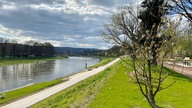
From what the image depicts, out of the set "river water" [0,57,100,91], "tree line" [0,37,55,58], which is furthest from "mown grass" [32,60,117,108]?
"tree line" [0,37,55,58]

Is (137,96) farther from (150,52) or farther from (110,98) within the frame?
(150,52)

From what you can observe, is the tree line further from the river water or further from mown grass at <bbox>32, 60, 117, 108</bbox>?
mown grass at <bbox>32, 60, 117, 108</bbox>

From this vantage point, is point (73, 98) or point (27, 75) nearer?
point (73, 98)

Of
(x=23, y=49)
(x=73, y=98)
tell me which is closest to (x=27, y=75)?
(x=73, y=98)

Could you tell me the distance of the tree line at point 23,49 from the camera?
123000 mm

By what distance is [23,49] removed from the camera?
141375 millimetres

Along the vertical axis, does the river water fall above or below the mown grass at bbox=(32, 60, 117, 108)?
below

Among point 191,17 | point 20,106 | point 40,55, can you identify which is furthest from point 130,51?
point 40,55

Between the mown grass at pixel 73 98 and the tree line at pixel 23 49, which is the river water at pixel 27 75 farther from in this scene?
the tree line at pixel 23 49

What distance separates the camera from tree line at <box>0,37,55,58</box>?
123 metres

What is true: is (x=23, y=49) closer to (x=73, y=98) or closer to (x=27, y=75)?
(x=27, y=75)

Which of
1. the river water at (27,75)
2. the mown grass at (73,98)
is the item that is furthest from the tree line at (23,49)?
the mown grass at (73,98)

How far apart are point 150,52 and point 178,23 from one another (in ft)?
5.89

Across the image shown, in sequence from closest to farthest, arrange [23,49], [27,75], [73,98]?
[73,98] < [27,75] < [23,49]
